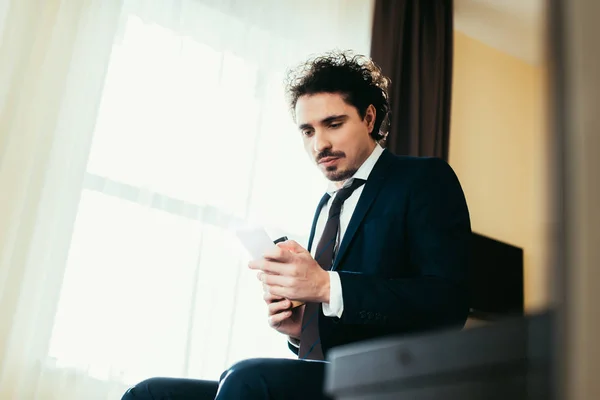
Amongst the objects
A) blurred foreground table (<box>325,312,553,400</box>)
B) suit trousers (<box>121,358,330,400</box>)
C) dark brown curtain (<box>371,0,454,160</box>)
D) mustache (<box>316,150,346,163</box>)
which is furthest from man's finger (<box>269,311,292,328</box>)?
dark brown curtain (<box>371,0,454,160</box>)

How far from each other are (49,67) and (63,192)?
17.9 inches

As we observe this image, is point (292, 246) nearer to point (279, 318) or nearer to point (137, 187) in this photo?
point (279, 318)

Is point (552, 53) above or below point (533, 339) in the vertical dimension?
above

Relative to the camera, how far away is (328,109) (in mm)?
1810

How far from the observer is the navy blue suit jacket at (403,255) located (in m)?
1.24

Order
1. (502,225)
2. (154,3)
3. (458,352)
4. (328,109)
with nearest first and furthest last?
(458,352)
(328,109)
(154,3)
(502,225)

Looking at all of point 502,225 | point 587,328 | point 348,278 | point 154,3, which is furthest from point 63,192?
point 502,225

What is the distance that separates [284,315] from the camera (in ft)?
4.82

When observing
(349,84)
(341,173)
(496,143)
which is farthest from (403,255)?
(496,143)

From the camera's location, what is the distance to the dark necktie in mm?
1376

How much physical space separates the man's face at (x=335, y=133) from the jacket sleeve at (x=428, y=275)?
266 mm

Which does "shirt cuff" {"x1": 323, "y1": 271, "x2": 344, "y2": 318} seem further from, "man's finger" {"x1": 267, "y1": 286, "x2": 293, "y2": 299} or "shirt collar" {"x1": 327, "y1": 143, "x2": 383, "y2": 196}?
"shirt collar" {"x1": 327, "y1": 143, "x2": 383, "y2": 196}

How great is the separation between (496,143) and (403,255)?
2506 mm

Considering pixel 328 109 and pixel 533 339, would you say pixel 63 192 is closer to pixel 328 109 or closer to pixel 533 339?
pixel 328 109
